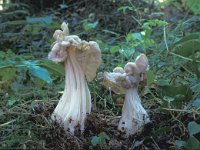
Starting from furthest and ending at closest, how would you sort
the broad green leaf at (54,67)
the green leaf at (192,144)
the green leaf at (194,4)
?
the green leaf at (194,4) → the broad green leaf at (54,67) → the green leaf at (192,144)

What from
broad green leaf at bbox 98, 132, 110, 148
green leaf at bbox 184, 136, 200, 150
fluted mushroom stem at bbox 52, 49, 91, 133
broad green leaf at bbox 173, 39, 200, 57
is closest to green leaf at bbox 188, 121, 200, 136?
green leaf at bbox 184, 136, 200, 150

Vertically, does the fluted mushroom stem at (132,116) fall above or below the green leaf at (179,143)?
above

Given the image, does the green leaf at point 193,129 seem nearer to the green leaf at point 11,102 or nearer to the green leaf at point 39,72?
the green leaf at point 39,72

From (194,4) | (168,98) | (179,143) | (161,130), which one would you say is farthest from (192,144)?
(194,4)

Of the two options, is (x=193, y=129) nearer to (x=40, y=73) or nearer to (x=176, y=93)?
(x=176, y=93)

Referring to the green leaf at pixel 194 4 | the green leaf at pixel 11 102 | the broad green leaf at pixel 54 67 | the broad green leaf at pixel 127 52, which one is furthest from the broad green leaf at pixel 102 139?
the green leaf at pixel 194 4

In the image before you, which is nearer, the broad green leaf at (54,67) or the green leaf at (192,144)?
the green leaf at (192,144)

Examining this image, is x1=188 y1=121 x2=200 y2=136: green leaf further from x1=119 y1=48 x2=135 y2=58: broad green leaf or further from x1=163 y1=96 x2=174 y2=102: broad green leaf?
x1=119 y1=48 x2=135 y2=58: broad green leaf

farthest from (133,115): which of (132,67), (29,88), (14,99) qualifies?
(29,88)
